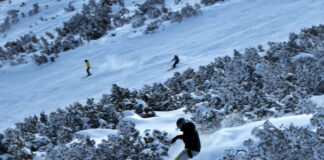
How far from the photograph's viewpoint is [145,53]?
74.1ft

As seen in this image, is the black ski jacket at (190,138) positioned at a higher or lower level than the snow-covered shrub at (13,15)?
lower

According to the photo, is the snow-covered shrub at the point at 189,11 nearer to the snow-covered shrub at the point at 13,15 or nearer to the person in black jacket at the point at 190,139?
the snow-covered shrub at the point at 13,15

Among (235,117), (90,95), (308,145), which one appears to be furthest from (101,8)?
(308,145)

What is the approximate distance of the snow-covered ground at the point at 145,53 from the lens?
60.7ft

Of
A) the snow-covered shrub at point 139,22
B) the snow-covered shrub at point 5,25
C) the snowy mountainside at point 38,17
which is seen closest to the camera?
the snow-covered shrub at point 139,22

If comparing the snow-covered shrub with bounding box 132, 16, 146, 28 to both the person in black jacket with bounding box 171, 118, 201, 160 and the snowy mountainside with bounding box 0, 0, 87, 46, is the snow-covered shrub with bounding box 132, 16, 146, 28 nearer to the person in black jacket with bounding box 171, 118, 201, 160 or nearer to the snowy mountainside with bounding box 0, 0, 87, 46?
the snowy mountainside with bounding box 0, 0, 87, 46

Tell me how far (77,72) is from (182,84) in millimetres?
10423

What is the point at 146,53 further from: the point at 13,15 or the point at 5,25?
the point at 13,15

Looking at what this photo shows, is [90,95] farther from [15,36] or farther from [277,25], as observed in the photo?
[15,36]

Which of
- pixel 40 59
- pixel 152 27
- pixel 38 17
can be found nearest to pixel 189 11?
pixel 152 27

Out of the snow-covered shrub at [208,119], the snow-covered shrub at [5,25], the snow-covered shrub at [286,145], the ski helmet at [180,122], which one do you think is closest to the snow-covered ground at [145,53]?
the snow-covered shrub at [208,119]

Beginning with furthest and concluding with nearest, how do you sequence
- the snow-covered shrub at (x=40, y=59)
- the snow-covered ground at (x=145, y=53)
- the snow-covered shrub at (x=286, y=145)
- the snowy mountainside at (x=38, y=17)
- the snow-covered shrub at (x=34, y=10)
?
the snow-covered shrub at (x=34, y=10)
the snowy mountainside at (x=38, y=17)
the snow-covered shrub at (x=40, y=59)
the snow-covered ground at (x=145, y=53)
the snow-covered shrub at (x=286, y=145)

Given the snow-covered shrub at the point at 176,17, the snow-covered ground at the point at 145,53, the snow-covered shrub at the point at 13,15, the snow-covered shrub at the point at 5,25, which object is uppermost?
the snow-covered shrub at the point at 13,15

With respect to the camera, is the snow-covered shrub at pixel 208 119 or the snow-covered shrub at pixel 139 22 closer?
the snow-covered shrub at pixel 208 119
